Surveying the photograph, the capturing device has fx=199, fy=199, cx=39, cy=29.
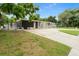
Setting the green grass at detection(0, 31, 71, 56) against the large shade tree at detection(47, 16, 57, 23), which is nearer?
the green grass at detection(0, 31, 71, 56)

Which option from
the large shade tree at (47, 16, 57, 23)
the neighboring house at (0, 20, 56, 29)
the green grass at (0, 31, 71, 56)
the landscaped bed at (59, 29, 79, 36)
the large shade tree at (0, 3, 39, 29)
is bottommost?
the green grass at (0, 31, 71, 56)

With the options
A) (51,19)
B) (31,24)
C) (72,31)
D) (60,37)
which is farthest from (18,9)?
(72,31)

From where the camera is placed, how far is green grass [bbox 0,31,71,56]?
3941mm

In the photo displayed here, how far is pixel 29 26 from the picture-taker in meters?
4.19

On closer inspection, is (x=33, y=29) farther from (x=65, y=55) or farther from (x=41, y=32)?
(x=65, y=55)

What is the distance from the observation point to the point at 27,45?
4051 mm

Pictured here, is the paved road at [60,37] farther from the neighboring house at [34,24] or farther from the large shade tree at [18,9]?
the large shade tree at [18,9]

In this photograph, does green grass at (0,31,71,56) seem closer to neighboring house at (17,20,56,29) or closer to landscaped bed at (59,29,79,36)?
neighboring house at (17,20,56,29)

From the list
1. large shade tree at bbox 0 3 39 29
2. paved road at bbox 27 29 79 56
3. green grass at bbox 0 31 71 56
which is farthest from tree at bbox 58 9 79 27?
large shade tree at bbox 0 3 39 29

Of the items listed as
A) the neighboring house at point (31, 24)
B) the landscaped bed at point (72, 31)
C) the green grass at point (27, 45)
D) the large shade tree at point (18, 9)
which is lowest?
the green grass at point (27, 45)

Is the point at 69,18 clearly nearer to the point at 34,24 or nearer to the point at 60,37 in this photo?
the point at 60,37

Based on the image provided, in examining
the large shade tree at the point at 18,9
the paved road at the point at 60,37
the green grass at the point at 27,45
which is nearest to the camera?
the green grass at the point at 27,45

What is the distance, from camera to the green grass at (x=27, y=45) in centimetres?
394

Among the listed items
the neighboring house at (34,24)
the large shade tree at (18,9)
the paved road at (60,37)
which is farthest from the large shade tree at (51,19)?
the large shade tree at (18,9)
